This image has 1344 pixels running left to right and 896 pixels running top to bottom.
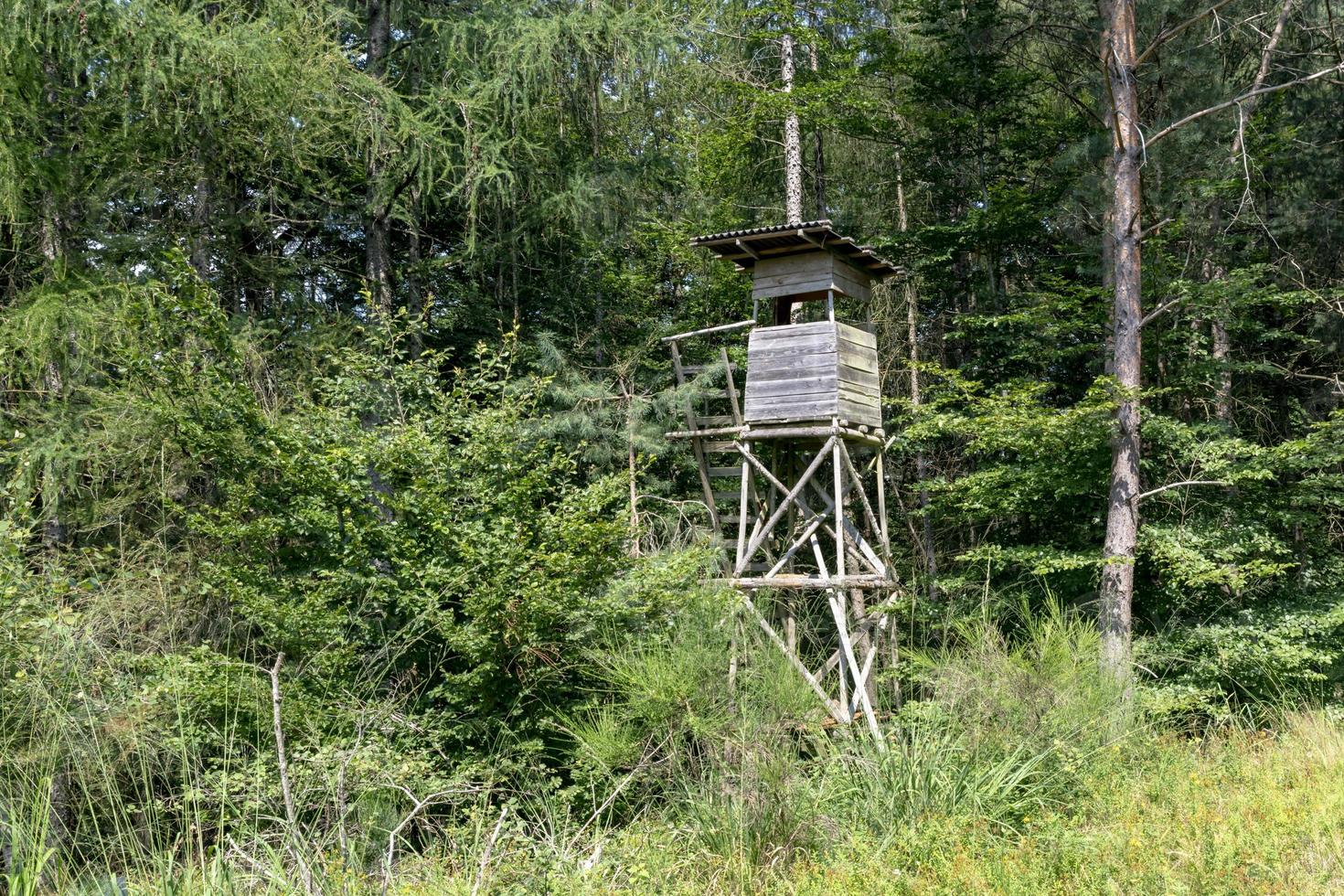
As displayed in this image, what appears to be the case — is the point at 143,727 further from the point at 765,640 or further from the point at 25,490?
the point at 765,640

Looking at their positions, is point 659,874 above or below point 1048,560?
below

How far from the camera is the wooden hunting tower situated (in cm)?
1157

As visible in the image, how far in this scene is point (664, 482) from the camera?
14.2 metres

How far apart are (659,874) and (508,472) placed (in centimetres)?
493

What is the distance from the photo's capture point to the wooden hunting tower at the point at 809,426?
11570 mm

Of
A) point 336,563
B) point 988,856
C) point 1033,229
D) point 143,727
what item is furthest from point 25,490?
point 1033,229

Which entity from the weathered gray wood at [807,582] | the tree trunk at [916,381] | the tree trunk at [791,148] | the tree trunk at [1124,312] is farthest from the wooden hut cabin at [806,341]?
the tree trunk at [791,148]

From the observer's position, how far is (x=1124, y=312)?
35.6 ft

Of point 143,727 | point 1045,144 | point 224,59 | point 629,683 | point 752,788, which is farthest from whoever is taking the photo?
point 1045,144

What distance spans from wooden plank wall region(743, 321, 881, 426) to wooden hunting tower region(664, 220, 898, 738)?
0.04 feet

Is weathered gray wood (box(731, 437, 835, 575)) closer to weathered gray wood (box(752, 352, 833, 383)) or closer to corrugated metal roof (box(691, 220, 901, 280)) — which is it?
weathered gray wood (box(752, 352, 833, 383))

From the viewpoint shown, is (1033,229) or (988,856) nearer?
(988,856)

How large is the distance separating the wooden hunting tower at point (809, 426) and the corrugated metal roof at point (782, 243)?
16 millimetres

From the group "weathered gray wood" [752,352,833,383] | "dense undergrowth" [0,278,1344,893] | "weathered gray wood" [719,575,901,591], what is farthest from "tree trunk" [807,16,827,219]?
"weathered gray wood" [719,575,901,591]
